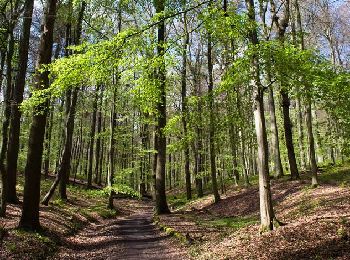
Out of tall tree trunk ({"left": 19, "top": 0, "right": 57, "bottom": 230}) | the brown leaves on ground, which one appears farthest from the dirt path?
tall tree trunk ({"left": 19, "top": 0, "right": 57, "bottom": 230})

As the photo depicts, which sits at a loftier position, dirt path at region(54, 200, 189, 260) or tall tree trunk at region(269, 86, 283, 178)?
tall tree trunk at region(269, 86, 283, 178)

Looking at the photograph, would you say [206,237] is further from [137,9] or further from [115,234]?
[137,9]

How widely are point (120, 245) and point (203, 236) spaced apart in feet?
9.61

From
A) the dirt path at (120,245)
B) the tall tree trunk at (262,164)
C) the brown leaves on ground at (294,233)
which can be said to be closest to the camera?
the brown leaves on ground at (294,233)

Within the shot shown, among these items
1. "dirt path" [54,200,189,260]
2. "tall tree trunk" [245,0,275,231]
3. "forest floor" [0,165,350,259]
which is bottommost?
"dirt path" [54,200,189,260]

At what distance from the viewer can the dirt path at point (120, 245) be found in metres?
11.1

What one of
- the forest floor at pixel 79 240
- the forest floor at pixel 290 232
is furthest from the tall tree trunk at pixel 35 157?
the forest floor at pixel 290 232

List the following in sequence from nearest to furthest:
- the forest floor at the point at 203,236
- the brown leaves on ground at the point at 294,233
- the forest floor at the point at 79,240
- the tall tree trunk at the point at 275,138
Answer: the brown leaves on ground at the point at 294,233, the forest floor at the point at 203,236, the forest floor at the point at 79,240, the tall tree trunk at the point at 275,138

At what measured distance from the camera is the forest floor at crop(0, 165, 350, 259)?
28.9ft

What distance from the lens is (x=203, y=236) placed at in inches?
502

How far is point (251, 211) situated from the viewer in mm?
18000

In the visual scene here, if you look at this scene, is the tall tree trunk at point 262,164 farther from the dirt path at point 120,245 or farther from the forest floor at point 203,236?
the dirt path at point 120,245

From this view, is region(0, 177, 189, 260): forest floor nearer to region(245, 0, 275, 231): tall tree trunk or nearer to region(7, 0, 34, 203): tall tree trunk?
region(7, 0, 34, 203): tall tree trunk

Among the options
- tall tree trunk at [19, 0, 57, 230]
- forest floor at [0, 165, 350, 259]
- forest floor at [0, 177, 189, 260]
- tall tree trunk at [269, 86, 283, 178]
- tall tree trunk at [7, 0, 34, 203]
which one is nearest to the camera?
forest floor at [0, 165, 350, 259]
